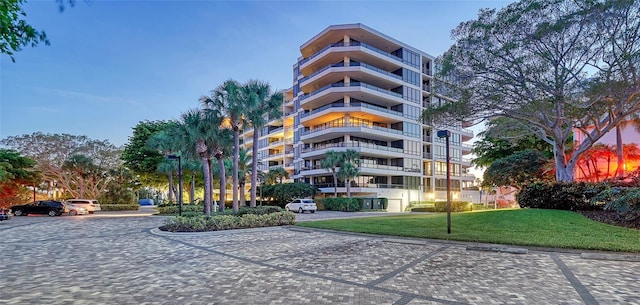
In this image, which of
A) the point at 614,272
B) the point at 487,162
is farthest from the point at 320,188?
the point at 614,272

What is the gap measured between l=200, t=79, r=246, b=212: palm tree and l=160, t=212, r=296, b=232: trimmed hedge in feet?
10.1

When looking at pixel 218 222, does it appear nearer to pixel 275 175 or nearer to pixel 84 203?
pixel 84 203

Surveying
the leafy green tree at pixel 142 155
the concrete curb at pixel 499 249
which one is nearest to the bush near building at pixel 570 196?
the concrete curb at pixel 499 249

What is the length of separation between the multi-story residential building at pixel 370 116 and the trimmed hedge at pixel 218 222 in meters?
28.4

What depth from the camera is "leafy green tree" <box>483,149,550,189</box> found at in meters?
32.5

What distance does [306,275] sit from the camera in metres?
7.80

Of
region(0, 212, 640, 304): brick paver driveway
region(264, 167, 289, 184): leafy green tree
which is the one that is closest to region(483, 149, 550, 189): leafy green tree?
region(0, 212, 640, 304): brick paver driveway

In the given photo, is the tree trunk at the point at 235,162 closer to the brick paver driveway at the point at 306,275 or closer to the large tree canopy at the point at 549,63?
the brick paver driveway at the point at 306,275

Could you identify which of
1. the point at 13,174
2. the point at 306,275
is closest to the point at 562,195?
the point at 306,275

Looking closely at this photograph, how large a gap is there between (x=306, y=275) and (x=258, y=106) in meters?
16.5

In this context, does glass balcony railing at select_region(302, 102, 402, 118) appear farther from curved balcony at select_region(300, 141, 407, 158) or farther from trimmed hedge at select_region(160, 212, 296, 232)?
trimmed hedge at select_region(160, 212, 296, 232)

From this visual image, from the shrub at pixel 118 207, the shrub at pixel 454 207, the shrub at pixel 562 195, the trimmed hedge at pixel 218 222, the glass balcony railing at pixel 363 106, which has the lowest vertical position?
the shrub at pixel 118 207

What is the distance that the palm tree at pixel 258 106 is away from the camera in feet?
73.1

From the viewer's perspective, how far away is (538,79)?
1916 centimetres
